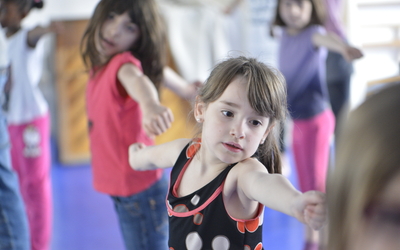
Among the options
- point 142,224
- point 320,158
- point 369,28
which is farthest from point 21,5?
A: point 369,28

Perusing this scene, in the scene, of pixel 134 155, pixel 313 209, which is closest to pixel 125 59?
pixel 134 155

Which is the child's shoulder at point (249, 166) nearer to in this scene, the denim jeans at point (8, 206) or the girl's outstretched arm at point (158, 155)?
the girl's outstretched arm at point (158, 155)

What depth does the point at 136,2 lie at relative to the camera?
139cm

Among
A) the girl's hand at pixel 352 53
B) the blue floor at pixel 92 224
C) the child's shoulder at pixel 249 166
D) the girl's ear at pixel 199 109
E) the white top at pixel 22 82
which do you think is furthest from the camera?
the blue floor at pixel 92 224

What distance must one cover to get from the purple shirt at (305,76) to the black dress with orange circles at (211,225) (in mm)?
1236

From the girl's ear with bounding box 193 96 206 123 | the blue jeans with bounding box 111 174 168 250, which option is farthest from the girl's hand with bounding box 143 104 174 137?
the blue jeans with bounding box 111 174 168 250

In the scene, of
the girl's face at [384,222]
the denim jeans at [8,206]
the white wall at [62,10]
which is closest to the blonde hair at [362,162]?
the girl's face at [384,222]

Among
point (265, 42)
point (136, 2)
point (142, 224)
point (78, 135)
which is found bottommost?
point (78, 135)

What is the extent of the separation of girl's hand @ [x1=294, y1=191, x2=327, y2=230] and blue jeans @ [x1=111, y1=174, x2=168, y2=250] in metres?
0.80

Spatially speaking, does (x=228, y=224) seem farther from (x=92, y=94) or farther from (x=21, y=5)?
(x=21, y=5)

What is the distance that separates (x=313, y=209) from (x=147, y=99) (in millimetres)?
681

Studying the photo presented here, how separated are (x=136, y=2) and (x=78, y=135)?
260 cm

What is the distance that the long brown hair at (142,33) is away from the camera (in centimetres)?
138

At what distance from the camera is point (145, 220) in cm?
136
